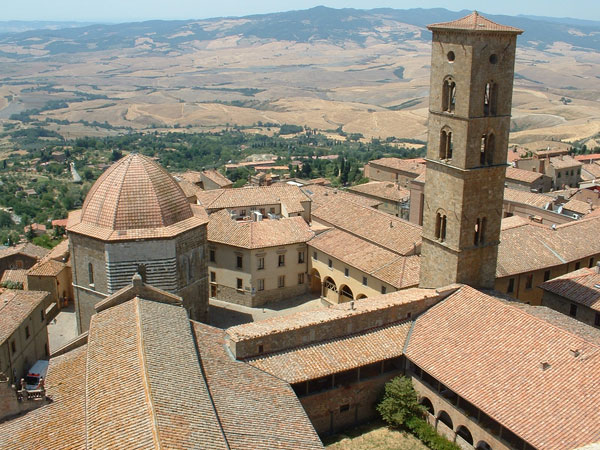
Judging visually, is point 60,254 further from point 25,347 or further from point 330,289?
point 330,289

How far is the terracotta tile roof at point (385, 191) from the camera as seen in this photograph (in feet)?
224

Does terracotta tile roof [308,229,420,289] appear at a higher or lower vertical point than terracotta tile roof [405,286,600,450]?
lower

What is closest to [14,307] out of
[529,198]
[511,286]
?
[511,286]

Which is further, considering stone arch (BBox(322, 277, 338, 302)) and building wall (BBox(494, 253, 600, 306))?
stone arch (BBox(322, 277, 338, 302))

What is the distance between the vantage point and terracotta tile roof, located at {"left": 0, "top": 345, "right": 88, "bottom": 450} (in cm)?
2187

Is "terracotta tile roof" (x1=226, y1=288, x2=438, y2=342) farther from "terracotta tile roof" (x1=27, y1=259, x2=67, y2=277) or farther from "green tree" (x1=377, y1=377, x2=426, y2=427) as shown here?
"terracotta tile roof" (x1=27, y1=259, x2=67, y2=277)

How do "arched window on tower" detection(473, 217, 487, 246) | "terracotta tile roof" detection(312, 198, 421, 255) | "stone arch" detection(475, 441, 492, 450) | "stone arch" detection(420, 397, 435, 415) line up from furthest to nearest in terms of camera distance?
1. "terracotta tile roof" detection(312, 198, 421, 255)
2. "arched window on tower" detection(473, 217, 487, 246)
3. "stone arch" detection(420, 397, 435, 415)
4. "stone arch" detection(475, 441, 492, 450)

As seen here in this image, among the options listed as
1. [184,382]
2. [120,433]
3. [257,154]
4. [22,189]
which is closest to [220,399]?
[184,382]

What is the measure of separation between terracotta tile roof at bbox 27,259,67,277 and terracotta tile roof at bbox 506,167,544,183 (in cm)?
4838

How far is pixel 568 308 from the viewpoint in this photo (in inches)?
1358

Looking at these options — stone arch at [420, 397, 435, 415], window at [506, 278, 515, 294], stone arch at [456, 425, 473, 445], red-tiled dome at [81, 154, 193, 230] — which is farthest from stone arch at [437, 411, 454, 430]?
red-tiled dome at [81, 154, 193, 230]

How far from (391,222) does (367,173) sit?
48.5m

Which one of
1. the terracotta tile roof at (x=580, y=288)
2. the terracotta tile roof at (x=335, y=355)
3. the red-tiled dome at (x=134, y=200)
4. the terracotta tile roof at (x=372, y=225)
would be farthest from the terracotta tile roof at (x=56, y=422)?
the terracotta tile roof at (x=580, y=288)

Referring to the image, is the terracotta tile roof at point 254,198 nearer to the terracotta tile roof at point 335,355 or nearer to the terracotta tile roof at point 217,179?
the terracotta tile roof at point 217,179
